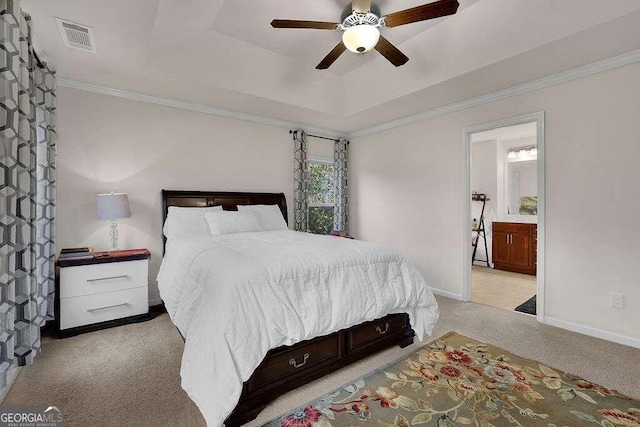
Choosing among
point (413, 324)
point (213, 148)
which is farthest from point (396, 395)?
point (213, 148)

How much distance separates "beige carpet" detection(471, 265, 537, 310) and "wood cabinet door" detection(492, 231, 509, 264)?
0.70 feet

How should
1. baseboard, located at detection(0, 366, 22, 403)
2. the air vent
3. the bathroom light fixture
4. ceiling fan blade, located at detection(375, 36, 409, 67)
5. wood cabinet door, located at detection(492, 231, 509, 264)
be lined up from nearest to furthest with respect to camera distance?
baseboard, located at detection(0, 366, 22, 403), the air vent, ceiling fan blade, located at detection(375, 36, 409, 67), wood cabinet door, located at detection(492, 231, 509, 264), the bathroom light fixture

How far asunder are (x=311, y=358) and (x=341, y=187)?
3646 millimetres

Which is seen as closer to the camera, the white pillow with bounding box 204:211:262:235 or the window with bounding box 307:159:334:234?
the white pillow with bounding box 204:211:262:235

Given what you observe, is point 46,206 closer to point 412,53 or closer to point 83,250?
point 83,250

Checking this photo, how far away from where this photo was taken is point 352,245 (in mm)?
2502

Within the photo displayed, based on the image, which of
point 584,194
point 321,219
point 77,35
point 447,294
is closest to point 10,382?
point 77,35

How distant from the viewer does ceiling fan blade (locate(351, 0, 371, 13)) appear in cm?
Result: 218

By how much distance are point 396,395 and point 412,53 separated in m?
3.28

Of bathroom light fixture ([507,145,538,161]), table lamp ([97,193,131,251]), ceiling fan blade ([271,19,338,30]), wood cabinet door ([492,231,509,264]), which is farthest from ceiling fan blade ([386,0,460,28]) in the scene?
bathroom light fixture ([507,145,538,161])

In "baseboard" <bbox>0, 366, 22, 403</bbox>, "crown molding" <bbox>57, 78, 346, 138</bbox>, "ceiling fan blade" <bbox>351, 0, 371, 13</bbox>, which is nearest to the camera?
"baseboard" <bbox>0, 366, 22, 403</bbox>

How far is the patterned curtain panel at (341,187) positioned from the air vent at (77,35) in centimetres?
356

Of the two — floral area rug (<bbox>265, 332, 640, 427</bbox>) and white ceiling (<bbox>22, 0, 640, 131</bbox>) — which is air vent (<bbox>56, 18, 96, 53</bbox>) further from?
floral area rug (<bbox>265, 332, 640, 427</bbox>)

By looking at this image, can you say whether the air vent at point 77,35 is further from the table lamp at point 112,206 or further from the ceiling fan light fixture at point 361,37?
the ceiling fan light fixture at point 361,37
